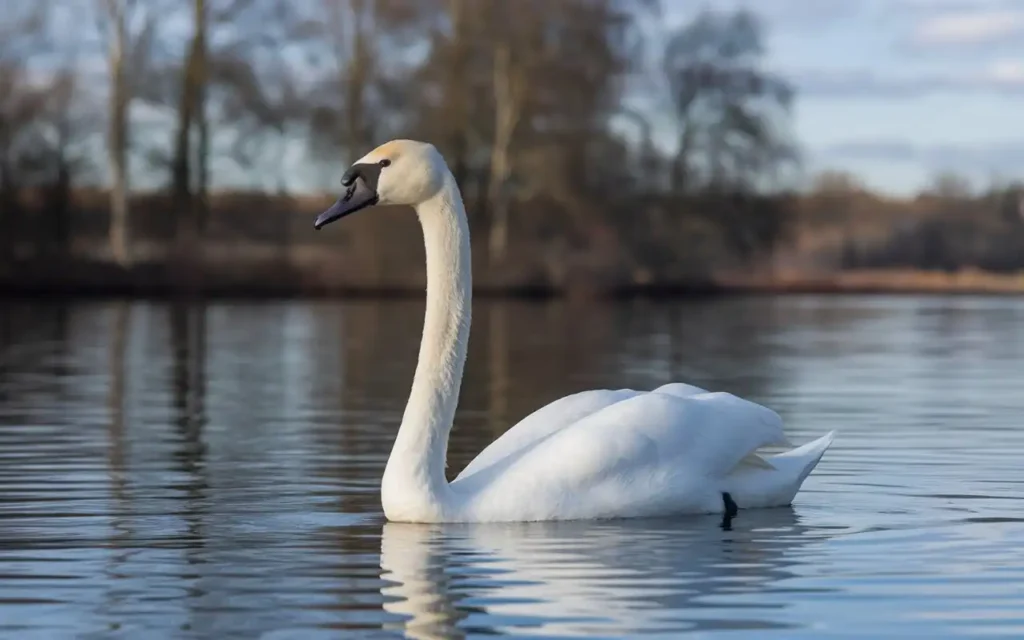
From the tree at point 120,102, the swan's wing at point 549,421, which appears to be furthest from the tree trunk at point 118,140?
the swan's wing at point 549,421

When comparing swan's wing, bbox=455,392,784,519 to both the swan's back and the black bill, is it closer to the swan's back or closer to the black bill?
the swan's back

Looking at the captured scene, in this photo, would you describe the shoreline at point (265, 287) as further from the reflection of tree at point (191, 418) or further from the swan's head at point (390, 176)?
the swan's head at point (390, 176)

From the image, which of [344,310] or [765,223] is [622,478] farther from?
[765,223]

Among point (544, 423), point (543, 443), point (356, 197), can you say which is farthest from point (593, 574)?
point (356, 197)

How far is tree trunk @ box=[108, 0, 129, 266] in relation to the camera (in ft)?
157

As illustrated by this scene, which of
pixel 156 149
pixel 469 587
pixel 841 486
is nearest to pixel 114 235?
pixel 156 149

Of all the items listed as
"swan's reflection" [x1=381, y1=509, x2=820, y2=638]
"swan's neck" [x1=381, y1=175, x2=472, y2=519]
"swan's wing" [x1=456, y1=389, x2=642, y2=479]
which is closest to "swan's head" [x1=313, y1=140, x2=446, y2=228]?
"swan's neck" [x1=381, y1=175, x2=472, y2=519]

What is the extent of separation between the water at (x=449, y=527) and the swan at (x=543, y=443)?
0.13 m

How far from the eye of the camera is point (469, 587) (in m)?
7.86

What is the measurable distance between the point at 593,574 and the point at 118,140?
42098 mm

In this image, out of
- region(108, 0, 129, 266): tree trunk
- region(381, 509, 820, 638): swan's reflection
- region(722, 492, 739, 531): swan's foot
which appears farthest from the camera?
region(108, 0, 129, 266): tree trunk

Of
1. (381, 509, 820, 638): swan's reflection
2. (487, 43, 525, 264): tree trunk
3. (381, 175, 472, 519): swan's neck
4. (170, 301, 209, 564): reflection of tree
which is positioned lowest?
(170, 301, 209, 564): reflection of tree

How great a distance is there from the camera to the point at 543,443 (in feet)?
31.7

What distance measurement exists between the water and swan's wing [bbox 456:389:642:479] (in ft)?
1.72
